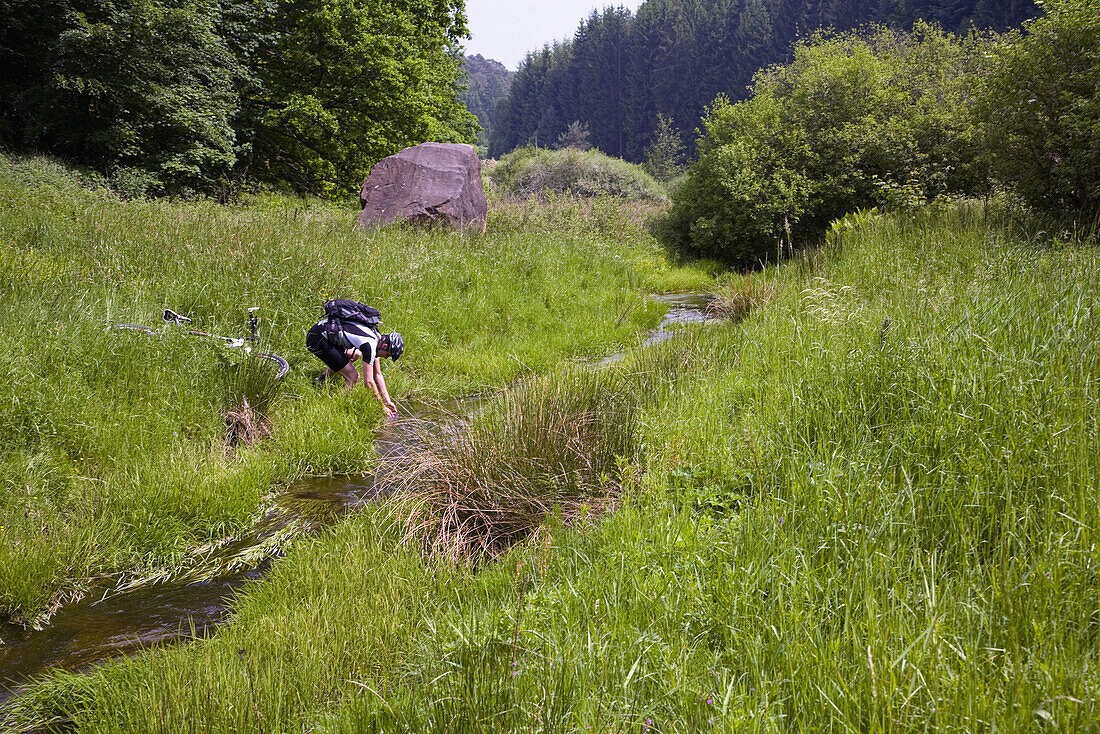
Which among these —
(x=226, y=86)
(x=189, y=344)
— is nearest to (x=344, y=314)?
(x=189, y=344)

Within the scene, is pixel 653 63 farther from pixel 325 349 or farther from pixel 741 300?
pixel 325 349

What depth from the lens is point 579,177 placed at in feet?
83.9

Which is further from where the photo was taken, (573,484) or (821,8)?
(821,8)

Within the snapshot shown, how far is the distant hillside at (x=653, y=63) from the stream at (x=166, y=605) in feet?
194

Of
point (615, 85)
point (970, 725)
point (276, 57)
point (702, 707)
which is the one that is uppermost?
point (615, 85)

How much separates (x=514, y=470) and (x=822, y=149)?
54.3 feet

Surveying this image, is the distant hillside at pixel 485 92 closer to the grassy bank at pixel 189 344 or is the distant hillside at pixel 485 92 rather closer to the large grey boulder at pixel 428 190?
the large grey boulder at pixel 428 190

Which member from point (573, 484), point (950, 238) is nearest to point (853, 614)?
point (573, 484)

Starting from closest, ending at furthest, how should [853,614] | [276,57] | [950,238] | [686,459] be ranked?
[853,614]
[686,459]
[950,238]
[276,57]

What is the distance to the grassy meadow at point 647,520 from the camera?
5.58ft

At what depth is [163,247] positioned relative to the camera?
7.52 metres

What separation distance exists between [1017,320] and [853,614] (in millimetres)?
2379

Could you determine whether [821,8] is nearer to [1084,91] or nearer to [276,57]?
[276,57]

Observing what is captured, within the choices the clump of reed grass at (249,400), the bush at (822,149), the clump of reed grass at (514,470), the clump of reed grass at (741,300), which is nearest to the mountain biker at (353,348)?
the clump of reed grass at (249,400)
